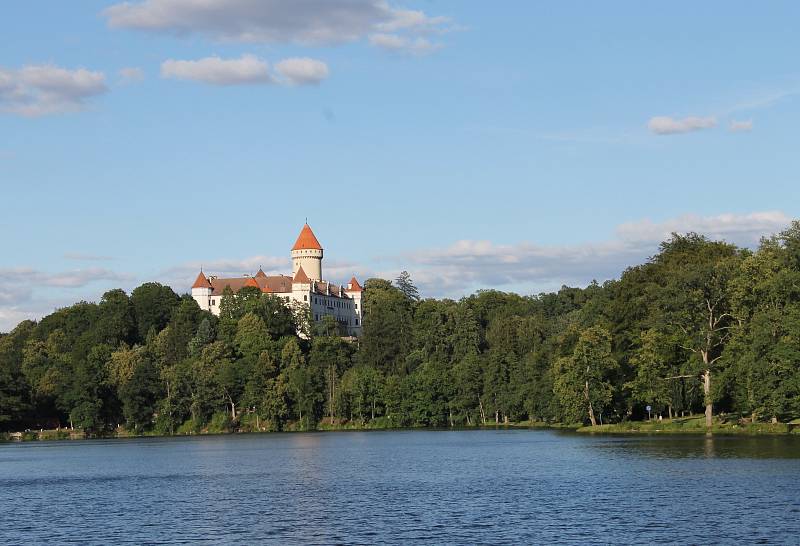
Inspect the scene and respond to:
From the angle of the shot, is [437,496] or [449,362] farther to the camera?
[449,362]

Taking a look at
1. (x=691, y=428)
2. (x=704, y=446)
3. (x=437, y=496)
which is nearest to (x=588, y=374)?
(x=691, y=428)

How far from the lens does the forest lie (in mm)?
92500

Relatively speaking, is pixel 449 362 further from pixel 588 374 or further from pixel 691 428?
pixel 691 428

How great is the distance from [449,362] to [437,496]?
346 ft

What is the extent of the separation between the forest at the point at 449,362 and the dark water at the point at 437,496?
10596mm

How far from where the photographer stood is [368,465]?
76.7m

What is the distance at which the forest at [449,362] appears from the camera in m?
92.5

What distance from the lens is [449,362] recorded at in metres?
160

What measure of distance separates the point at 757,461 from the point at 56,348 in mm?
150742

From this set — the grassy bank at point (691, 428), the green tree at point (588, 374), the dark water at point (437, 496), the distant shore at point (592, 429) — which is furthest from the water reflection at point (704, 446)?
the green tree at point (588, 374)

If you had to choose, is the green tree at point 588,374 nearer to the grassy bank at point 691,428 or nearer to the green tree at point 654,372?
the grassy bank at point 691,428

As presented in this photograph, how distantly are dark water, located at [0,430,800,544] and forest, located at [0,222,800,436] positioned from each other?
1060 cm

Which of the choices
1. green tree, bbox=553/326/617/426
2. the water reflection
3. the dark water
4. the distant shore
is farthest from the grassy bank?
the dark water

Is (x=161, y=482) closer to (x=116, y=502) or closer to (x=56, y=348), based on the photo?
(x=116, y=502)
